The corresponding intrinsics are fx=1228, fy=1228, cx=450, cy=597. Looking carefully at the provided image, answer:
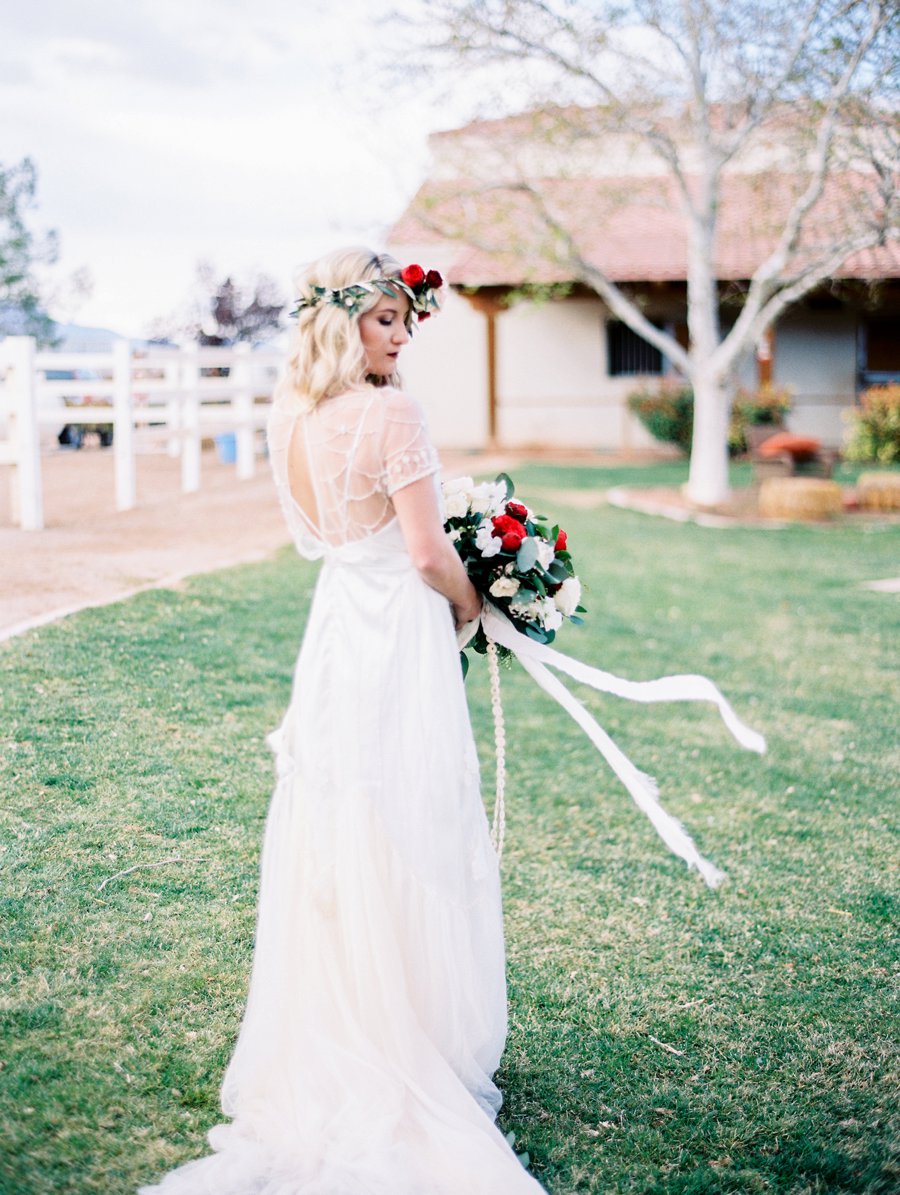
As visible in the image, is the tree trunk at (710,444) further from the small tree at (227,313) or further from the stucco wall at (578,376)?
the small tree at (227,313)

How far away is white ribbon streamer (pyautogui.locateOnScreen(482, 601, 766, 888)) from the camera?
132 inches

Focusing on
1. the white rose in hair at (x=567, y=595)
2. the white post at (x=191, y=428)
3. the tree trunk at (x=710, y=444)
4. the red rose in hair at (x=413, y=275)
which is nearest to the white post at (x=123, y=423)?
the white post at (x=191, y=428)

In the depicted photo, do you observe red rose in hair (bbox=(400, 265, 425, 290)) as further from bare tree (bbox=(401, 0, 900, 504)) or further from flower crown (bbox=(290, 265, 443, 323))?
bare tree (bbox=(401, 0, 900, 504))

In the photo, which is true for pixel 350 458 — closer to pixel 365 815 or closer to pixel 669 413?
pixel 365 815

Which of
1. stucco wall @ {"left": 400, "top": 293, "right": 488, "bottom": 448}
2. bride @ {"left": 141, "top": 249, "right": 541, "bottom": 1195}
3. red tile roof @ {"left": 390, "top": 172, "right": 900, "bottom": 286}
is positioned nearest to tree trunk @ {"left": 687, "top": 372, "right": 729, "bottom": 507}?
red tile roof @ {"left": 390, "top": 172, "right": 900, "bottom": 286}

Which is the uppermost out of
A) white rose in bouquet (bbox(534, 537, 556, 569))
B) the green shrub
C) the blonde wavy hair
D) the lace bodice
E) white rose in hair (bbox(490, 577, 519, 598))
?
the green shrub

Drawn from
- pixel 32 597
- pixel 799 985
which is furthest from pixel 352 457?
pixel 32 597

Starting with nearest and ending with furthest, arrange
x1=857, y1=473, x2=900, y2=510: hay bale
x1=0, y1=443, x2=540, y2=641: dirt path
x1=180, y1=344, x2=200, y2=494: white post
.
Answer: x1=0, y1=443, x2=540, y2=641: dirt path, x1=180, y1=344, x2=200, y2=494: white post, x1=857, y1=473, x2=900, y2=510: hay bale

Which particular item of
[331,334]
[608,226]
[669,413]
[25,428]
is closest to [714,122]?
[608,226]

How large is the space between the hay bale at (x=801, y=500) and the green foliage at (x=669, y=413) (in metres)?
6.53

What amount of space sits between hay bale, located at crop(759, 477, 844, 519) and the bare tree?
908 mm

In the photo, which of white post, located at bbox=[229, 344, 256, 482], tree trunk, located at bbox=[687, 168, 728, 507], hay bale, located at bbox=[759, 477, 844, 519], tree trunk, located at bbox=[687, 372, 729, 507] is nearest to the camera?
white post, located at bbox=[229, 344, 256, 482]

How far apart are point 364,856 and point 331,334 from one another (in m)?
1.24

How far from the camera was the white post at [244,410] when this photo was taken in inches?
581
